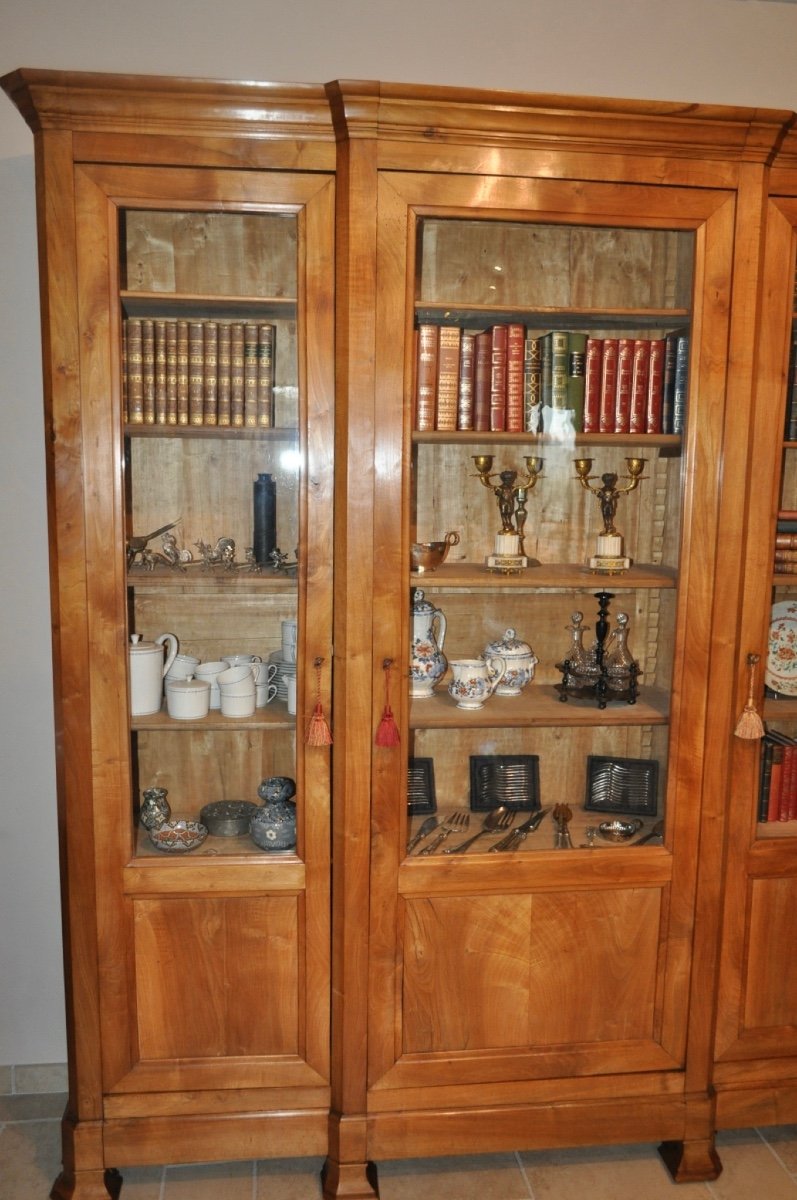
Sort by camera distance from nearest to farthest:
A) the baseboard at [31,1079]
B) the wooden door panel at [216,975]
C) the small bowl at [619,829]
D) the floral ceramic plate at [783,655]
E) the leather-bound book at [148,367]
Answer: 1. the leather-bound book at [148,367]
2. the wooden door panel at [216,975]
3. the small bowl at [619,829]
4. the floral ceramic plate at [783,655]
5. the baseboard at [31,1079]

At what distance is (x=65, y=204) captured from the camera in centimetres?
176

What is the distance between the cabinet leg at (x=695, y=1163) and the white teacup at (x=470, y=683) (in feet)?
3.71

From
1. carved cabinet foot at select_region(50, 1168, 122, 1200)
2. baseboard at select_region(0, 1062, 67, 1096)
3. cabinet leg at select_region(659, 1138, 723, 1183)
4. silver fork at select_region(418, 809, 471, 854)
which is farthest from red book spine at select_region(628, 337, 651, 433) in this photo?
baseboard at select_region(0, 1062, 67, 1096)

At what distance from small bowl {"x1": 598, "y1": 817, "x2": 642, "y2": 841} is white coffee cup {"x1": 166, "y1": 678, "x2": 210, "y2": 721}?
3.14 ft

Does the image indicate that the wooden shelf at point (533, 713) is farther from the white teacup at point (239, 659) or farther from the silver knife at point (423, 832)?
the white teacup at point (239, 659)

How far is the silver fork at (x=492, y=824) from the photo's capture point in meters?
2.04

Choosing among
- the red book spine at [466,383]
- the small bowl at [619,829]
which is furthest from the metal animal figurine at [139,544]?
the small bowl at [619,829]

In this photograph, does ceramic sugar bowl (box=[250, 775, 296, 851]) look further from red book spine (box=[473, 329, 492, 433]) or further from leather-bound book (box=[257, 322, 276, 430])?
red book spine (box=[473, 329, 492, 433])

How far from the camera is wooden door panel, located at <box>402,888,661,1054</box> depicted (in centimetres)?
202

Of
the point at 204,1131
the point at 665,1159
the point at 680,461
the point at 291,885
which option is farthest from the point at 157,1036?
the point at 680,461

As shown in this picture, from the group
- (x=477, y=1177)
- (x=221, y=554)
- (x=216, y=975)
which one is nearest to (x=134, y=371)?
(x=221, y=554)

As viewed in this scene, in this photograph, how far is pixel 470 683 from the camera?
2.11 m

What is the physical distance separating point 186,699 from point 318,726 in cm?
32

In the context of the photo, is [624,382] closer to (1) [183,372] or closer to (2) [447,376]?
(2) [447,376]
